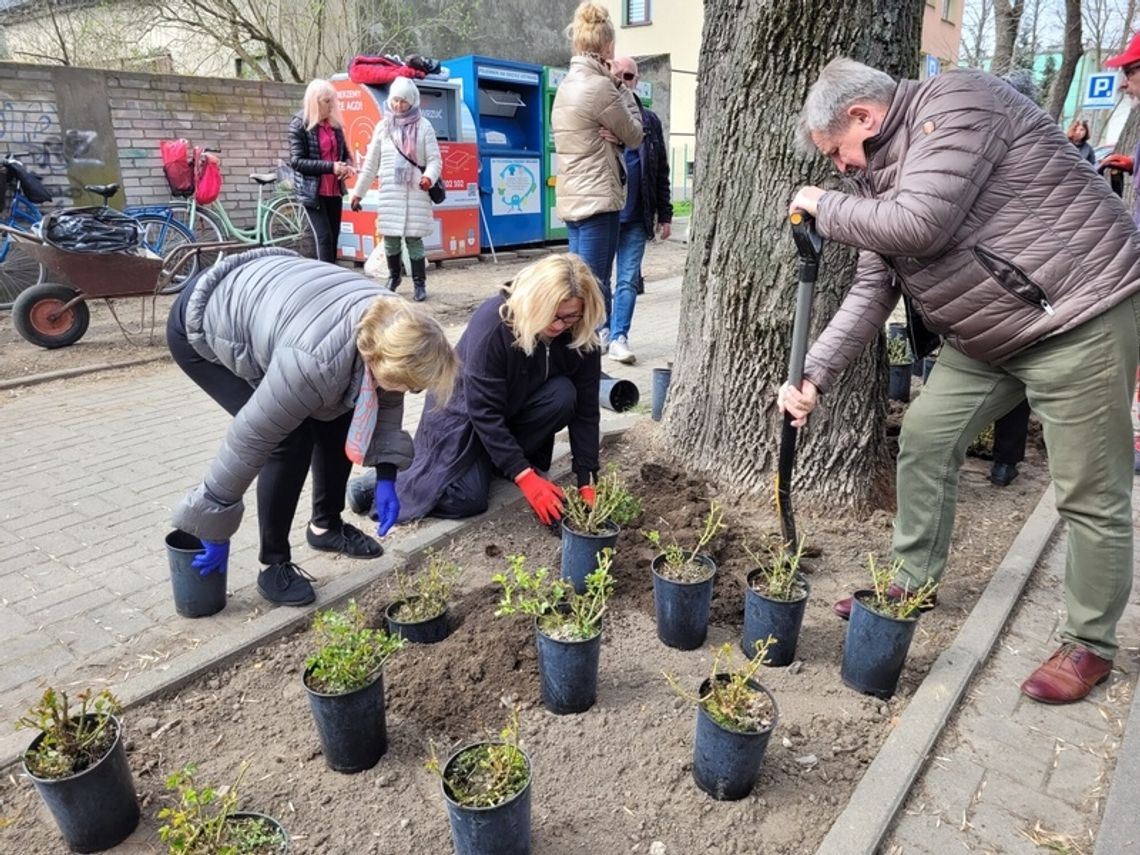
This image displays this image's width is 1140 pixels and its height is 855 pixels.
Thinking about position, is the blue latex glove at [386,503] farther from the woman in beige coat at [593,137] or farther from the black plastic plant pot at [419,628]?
the woman in beige coat at [593,137]

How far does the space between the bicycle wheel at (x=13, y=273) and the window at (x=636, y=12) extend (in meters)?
22.8

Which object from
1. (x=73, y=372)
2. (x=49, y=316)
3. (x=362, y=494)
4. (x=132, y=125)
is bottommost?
(x=73, y=372)

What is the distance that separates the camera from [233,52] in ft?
45.3

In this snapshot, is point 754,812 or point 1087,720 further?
point 1087,720

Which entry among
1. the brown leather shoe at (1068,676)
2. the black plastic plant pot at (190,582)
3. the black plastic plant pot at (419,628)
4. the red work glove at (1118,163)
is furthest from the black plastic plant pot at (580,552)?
the red work glove at (1118,163)

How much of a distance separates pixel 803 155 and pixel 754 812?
2479 mm

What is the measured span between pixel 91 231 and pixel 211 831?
563 centimetres

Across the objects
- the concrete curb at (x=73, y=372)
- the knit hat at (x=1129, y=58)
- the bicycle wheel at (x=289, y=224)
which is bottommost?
the concrete curb at (x=73, y=372)

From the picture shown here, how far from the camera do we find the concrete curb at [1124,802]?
1911 mm

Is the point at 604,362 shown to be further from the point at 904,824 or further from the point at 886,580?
the point at 904,824

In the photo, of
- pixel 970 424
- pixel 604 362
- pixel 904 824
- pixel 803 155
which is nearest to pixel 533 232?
pixel 604 362

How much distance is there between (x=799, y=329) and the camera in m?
2.66

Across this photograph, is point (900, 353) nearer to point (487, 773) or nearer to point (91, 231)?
point (487, 773)

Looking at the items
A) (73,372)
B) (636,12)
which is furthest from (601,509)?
(636,12)
